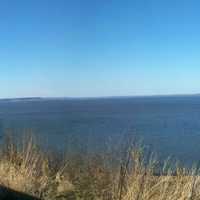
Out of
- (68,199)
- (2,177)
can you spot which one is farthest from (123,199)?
(2,177)

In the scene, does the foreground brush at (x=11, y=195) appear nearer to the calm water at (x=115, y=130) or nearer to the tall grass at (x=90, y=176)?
the tall grass at (x=90, y=176)

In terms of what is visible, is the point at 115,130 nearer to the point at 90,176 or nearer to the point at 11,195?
the point at 90,176

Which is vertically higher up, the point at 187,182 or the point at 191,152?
the point at 187,182

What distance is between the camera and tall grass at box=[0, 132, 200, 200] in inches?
224

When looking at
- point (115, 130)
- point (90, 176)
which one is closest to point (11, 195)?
point (90, 176)

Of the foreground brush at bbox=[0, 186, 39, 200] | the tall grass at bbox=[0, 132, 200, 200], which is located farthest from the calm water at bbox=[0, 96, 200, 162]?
the foreground brush at bbox=[0, 186, 39, 200]

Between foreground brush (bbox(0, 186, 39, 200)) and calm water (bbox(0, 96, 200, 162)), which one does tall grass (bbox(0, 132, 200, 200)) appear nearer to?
foreground brush (bbox(0, 186, 39, 200))

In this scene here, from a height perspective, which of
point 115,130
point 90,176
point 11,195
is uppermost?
point 90,176

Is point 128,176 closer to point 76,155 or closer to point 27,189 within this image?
point 27,189

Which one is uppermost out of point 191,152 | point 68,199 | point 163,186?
point 163,186

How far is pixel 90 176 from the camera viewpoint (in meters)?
6.95

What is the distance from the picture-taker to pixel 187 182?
5746 millimetres

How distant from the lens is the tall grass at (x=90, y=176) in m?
5.69

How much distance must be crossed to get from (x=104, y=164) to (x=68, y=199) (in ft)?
3.06
